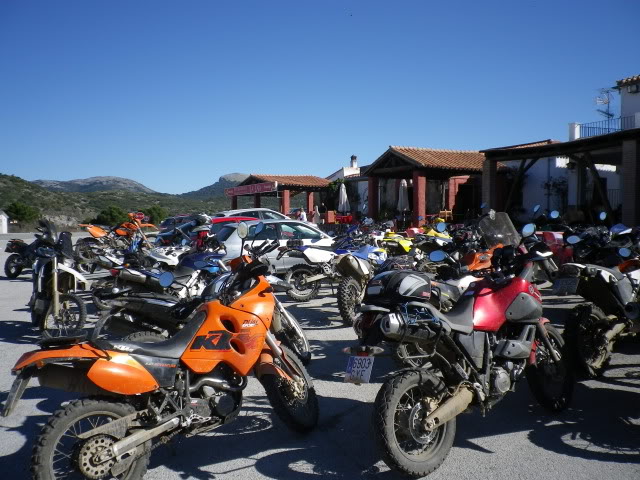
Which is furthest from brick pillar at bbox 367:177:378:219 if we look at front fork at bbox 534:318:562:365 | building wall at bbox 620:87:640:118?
front fork at bbox 534:318:562:365

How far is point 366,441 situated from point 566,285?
7.31 ft

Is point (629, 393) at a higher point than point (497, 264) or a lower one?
lower

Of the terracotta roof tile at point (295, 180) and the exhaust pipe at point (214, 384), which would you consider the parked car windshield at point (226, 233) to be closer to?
the exhaust pipe at point (214, 384)

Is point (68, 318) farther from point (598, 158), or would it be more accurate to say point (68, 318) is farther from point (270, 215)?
point (598, 158)

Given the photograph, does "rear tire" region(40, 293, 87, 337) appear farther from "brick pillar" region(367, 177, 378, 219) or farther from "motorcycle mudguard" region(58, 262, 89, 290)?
"brick pillar" region(367, 177, 378, 219)

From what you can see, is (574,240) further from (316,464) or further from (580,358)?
(316,464)

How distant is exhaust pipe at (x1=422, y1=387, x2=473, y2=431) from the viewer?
10.6 feet

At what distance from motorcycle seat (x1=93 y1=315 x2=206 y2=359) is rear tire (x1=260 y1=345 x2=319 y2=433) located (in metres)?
0.69

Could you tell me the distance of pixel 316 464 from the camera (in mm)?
3520

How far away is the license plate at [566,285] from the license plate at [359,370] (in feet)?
7.60

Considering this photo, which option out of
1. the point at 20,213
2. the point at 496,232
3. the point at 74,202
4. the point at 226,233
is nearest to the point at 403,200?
the point at 226,233

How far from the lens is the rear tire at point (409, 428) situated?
3090 mm

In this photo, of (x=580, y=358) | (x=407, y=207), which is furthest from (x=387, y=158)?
(x=580, y=358)

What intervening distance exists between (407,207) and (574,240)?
68.3ft
